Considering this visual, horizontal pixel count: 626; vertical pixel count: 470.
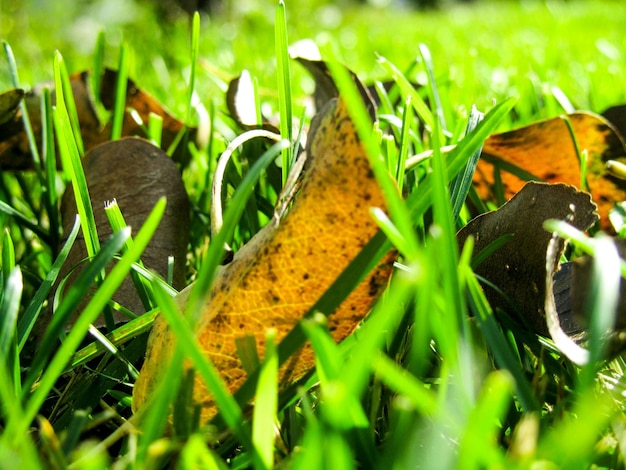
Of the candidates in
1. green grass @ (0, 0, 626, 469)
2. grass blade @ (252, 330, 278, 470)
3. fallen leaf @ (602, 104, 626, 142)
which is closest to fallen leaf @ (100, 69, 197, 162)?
green grass @ (0, 0, 626, 469)

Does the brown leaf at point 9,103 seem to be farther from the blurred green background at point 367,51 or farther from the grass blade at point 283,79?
the blurred green background at point 367,51

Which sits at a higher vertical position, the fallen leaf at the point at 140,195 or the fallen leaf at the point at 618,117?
the fallen leaf at the point at 618,117

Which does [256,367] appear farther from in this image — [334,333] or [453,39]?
[453,39]

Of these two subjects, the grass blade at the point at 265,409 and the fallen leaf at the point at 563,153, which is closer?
the grass blade at the point at 265,409

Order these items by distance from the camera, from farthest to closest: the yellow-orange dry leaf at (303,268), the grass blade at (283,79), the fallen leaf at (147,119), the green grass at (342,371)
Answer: the fallen leaf at (147,119)
the grass blade at (283,79)
the yellow-orange dry leaf at (303,268)
the green grass at (342,371)

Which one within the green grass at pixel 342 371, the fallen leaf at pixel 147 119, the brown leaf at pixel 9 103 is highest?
the brown leaf at pixel 9 103

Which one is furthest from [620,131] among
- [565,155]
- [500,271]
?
[500,271]

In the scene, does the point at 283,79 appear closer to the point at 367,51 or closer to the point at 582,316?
the point at 582,316

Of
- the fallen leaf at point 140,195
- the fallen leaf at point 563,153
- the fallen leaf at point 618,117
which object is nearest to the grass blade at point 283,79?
the fallen leaf at point 140,195
